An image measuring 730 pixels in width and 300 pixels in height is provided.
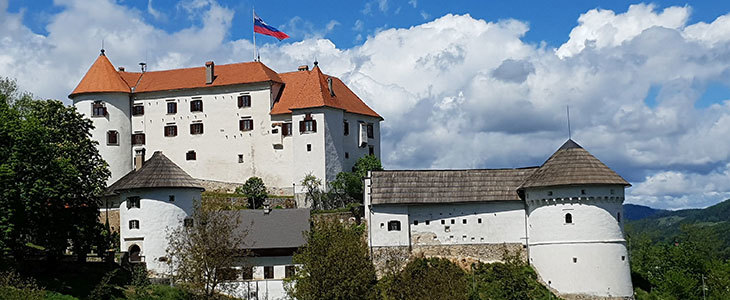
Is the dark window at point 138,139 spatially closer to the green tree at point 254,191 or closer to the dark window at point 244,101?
the dark window at point 244,101

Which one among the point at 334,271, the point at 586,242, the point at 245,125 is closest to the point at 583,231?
the point at 586,242

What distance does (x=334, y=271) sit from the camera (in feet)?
162

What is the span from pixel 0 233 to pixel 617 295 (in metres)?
41.0

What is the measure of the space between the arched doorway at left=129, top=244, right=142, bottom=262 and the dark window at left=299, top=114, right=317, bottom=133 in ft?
76.3

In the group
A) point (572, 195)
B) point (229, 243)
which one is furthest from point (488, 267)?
point (229, 243)

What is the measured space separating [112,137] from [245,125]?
13194 millimetres

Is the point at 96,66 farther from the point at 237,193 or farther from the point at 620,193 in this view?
the point at 620,193

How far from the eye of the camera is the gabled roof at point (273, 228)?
60562mm

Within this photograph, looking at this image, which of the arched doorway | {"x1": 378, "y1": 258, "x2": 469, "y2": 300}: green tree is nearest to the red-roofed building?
the arched doorway

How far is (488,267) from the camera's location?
206 ft

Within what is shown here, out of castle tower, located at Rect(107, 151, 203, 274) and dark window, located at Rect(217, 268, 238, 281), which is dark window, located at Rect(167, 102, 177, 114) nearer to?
castle tower, located at Rect(107, 151, 203, 274)

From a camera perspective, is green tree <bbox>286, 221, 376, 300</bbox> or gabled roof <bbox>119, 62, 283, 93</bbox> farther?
gabled roof <bbox>119, 62, 283, 93</bbox>

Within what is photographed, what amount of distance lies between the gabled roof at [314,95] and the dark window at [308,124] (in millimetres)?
1120

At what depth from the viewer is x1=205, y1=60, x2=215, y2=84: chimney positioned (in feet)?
276
